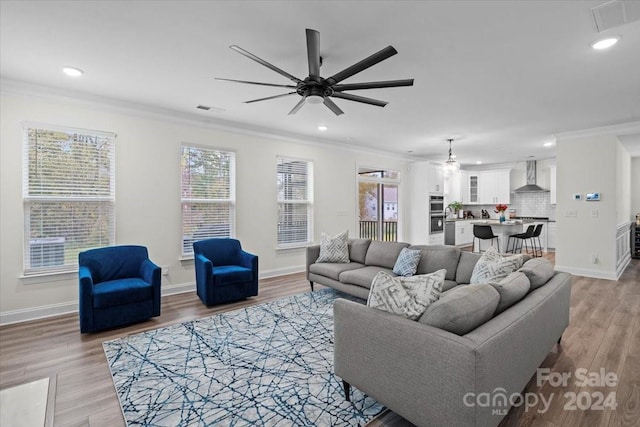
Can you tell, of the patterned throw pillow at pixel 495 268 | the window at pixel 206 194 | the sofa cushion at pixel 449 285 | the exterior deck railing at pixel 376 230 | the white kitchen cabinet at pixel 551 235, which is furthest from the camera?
the white kitchen cabinet at pixel 551 235

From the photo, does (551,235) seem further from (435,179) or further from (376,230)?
(376,230)

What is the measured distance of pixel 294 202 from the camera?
6.21 meters

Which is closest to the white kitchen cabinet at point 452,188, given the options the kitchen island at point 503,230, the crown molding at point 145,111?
the kitchen island at point 503,230

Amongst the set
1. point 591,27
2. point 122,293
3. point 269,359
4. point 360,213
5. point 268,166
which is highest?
point 591,27

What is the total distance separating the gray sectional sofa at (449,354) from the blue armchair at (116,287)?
254cm

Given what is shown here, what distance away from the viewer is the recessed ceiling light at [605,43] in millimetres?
2621

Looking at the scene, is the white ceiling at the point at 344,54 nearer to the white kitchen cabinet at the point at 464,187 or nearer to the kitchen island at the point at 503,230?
the kitchen island at the point at 503,230

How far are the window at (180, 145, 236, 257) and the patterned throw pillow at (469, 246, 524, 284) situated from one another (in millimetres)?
3834

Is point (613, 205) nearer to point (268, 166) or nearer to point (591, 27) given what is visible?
point (591, 27)

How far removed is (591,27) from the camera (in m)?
2.46

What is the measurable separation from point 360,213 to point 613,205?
4.75 meters

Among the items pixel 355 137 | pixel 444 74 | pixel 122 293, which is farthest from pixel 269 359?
pixel 355 137

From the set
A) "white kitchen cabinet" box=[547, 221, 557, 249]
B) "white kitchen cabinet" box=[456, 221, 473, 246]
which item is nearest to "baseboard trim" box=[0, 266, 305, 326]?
"white kitchen cabinet" box=[456, 221, 473, 246]

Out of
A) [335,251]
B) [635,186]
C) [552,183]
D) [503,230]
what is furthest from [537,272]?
[635,186]
